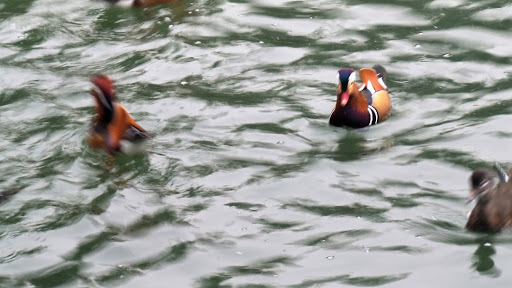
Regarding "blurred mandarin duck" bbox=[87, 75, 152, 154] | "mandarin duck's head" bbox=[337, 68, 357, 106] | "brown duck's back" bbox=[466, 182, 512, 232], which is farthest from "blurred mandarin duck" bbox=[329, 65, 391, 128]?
"brown duck's back" bbox=[466, 182, 512, 232]

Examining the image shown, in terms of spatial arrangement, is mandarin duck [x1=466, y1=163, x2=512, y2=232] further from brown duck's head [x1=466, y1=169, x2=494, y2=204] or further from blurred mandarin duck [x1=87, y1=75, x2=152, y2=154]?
blurred mandarin duck [x1=87, y1=75, x2=152, y2=154]

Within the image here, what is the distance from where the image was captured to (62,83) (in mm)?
11039

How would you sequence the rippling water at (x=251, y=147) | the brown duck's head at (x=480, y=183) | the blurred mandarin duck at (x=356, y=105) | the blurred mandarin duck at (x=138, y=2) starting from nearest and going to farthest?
the rippling water at (x=251, y=147) < the brown duck's head at (x=480, y=183) < the blurred mandarin duck at (x=356, y=105) < the blurred mandarin duck at (x=138, y=2)

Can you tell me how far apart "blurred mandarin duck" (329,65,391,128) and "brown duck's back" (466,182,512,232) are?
230 cm

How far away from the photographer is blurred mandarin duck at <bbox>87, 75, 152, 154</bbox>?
9.12m

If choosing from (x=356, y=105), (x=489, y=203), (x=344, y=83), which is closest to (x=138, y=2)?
(x=344, y=83)

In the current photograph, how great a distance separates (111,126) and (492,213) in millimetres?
3399

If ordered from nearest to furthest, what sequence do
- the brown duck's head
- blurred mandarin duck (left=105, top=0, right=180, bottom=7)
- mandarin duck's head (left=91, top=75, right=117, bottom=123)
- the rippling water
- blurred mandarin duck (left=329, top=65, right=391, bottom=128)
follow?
1. the rippling water
2. the brown duck's head
3. mandarin duck's head (left=91, top=75, right=117, bottom=123)
4. blurred mandarin duck (left=329, top=65, right=391, bottom=128)
5. blurred mandarin duck (left=105, top=0, right=180, bottom=7)

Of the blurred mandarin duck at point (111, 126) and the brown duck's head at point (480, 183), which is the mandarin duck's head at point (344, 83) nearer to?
the blurred mandarin duck at point (111, 126)

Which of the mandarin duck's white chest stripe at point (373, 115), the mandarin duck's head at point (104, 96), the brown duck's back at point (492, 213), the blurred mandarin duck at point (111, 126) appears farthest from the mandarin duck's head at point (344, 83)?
the brown duck's back at point (492, 213)

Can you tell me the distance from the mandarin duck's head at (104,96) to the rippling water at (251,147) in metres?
0.41

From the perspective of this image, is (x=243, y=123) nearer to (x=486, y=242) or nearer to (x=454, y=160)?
(x=454, y=160)

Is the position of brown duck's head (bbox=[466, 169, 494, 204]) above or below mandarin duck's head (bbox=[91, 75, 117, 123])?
below

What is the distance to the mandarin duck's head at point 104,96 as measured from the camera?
357 inches
